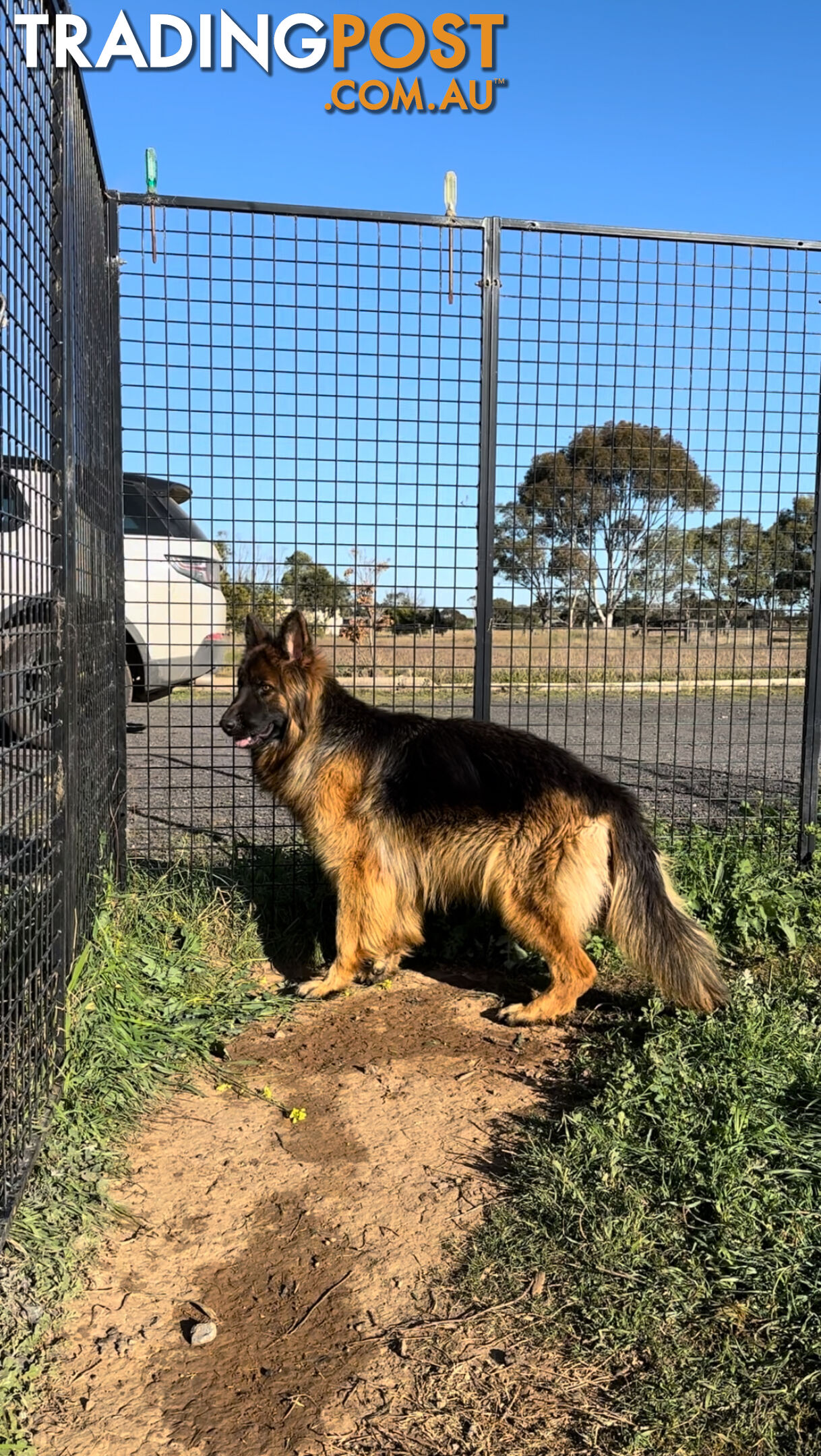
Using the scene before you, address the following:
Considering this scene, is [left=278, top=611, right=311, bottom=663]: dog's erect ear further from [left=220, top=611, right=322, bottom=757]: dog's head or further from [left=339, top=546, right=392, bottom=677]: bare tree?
[left=339, top=546, right=392, bottom=677]: bare tree

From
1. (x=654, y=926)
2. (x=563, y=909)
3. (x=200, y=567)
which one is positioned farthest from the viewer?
(x=200, y=567)

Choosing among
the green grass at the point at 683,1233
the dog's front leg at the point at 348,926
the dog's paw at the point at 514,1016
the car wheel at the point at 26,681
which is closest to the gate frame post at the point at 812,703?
the green grass at the point at 683,1233

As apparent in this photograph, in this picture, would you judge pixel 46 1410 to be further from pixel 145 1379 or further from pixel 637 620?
pixel 637 620

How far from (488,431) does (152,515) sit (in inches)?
79.7

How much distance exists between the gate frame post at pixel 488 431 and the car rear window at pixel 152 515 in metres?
1.66

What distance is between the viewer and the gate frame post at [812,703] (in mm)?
6035

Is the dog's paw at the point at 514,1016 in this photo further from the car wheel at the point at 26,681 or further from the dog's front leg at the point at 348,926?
the car wheel at the point at 26,681

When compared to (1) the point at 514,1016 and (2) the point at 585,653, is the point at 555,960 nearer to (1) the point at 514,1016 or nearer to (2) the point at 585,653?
(1) the point at 514,1016

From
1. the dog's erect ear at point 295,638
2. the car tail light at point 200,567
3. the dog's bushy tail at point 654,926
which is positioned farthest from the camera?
the car tail light at point 200,567

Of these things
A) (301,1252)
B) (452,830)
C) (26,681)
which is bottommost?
(301,1252)

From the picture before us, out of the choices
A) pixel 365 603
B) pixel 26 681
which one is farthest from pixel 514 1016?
pixel 365 603

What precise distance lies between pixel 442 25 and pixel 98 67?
2628 mm

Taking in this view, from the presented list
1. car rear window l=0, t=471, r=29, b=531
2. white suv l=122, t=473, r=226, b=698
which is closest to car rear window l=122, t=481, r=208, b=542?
white suv l=122, t=473, r=226, b=698

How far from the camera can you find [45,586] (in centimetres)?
296
